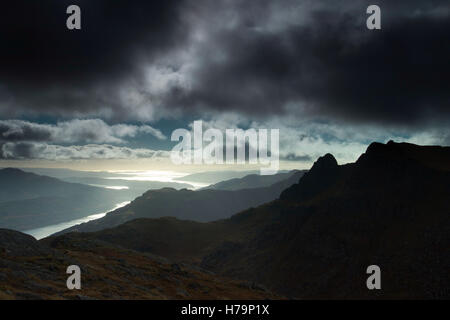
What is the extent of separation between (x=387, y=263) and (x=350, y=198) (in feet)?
163

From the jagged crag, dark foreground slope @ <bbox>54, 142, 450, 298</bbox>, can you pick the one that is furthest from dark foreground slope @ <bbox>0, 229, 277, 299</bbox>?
dark foreground slope @ <bbox>54, 142, 450, 298</bbox>

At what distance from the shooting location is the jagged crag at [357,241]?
111 m

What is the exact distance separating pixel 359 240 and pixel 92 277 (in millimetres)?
138103

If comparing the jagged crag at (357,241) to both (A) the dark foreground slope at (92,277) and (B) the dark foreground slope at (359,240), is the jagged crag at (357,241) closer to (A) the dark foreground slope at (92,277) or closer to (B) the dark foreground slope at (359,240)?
(B) the dark foreground slope at (359,240)

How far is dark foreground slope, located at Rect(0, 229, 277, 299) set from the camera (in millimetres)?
35875

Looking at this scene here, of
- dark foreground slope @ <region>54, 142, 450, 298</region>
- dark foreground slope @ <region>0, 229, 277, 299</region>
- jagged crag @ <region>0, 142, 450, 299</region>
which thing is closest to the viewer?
dark foreground slope @ <region>0, 229, 277, 299</region>

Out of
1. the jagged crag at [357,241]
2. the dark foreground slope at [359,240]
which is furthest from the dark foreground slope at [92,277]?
the dark foreground slope at [359,240]

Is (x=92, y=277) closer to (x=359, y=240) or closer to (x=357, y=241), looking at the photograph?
(x=357, y=241)

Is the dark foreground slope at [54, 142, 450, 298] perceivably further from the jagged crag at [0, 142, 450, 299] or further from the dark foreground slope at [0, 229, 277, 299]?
the dark foreground slope at [0, 229, 277, 299]

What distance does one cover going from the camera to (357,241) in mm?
138375

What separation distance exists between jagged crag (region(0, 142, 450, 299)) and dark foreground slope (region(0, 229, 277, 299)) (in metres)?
18.9

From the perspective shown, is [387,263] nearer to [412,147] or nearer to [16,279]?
[412,147]

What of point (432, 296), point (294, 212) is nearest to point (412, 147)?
point (294, 212)

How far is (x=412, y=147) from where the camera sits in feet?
593
